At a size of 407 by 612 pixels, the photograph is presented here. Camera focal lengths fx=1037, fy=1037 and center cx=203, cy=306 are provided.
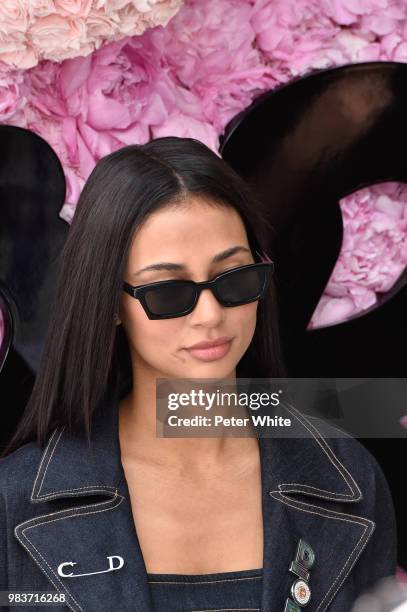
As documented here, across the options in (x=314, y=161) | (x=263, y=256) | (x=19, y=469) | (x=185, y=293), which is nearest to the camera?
(x=185, y=293)

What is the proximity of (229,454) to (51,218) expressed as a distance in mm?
567

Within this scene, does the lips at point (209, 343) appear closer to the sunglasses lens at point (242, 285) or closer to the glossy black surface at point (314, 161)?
the sunglasses lens at point (242, 285)

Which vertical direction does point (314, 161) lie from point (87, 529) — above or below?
above

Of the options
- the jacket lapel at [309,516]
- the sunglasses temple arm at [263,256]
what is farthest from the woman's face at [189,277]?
the jacket lapel at [309,516]

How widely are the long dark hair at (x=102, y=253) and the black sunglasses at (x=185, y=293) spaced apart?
0.06m

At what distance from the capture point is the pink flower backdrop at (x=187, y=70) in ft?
5.93

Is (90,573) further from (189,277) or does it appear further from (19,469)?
(189,277)

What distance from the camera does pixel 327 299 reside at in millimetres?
2256

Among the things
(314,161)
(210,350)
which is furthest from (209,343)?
(314,161)

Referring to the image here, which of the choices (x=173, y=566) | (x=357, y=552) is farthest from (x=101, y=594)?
(x=357, y=552)

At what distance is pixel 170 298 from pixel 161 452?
0.32m

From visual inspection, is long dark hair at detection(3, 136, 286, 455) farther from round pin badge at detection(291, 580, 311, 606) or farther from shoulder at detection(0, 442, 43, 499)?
round pin badge at detection(291, 580, 311, 606)

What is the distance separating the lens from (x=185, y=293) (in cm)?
159

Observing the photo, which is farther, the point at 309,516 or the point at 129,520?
the point at 309,516
